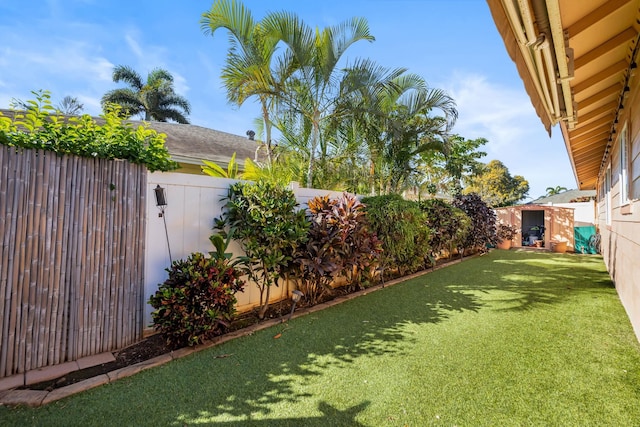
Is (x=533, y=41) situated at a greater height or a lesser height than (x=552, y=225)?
greater

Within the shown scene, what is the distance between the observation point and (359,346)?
3.09m

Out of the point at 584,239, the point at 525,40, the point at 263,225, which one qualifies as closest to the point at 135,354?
the point at 263,225

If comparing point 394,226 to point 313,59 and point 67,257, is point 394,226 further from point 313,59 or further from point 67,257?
point 67,257

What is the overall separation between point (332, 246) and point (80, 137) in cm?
314

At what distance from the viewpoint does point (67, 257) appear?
2.68 meters

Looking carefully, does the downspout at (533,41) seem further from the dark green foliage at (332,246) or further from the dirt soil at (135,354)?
the dirt soil at (135,354)

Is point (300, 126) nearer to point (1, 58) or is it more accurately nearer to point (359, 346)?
point (359, 346)

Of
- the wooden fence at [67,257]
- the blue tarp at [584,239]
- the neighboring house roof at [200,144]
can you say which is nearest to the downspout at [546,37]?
the wooden fence at [67,257]

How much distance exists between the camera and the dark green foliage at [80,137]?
253 centimetres

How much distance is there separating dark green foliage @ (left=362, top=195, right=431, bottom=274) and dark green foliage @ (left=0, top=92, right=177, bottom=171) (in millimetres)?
3603

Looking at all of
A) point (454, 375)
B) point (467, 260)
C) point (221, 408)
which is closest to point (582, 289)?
point (467, 260)

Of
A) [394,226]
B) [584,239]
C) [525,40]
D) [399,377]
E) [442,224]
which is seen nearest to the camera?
[525,40]

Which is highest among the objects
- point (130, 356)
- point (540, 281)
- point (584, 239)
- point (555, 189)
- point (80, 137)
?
point (555, 189)

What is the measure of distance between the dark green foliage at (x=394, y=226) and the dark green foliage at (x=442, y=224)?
1406mm
